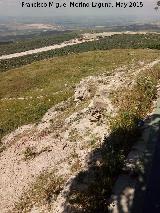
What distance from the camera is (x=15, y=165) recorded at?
79.7 feet

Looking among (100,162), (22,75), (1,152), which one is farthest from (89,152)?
(22,75)

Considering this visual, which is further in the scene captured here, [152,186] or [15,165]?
[15,165]

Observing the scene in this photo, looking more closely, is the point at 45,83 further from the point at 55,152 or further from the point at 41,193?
the point at 41,193

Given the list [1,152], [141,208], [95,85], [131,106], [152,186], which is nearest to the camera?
[141,208]

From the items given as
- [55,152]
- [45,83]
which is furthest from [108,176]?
[45,83]

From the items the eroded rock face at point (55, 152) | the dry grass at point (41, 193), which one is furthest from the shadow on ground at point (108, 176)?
the dry grass at point (41, 193)

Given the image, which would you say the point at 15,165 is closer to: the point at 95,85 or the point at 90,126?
the point at 90,126

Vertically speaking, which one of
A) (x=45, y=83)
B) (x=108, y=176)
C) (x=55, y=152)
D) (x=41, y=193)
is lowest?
(x=45, y=83)

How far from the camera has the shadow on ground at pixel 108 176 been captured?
12508 millimetres

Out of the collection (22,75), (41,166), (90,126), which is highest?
(90,126)

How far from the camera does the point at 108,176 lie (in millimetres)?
14234

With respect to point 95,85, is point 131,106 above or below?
above

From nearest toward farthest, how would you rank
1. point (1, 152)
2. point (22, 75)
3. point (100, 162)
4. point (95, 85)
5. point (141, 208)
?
point (141, 208) < point (100, 162) < point (1, 152) < point (95, 85) < point (22, 75)

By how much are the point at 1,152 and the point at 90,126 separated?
367 inches
